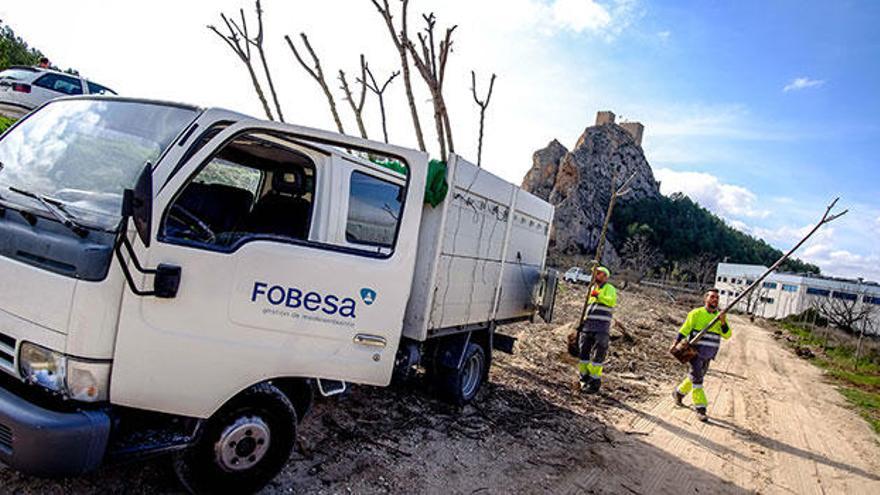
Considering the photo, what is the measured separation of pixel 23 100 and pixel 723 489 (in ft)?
40.4

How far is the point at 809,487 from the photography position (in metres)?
5.54

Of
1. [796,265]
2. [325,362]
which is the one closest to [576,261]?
[796,265]

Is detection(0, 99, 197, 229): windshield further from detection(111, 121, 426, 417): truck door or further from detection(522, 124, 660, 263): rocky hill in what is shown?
detection(522, 124, 660, 263): rocky hill

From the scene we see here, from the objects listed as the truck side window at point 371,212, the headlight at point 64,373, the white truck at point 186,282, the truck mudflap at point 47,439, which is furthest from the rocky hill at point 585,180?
the truck mudflap at point 47,439

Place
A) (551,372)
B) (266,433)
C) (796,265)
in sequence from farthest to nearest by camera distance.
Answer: (796,265) → (551,372) → (266,433)

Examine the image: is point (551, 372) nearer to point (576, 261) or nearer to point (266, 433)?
point (266, 433)

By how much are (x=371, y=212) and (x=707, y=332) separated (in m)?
5.98

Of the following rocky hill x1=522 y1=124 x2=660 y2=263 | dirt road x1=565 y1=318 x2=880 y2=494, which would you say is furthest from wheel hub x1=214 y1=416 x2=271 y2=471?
rocky hill x1=522 y1=124 x2=660 y2=263

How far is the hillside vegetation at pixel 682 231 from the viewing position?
72.2 meters

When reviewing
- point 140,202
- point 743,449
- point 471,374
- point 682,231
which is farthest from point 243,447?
point 682,231

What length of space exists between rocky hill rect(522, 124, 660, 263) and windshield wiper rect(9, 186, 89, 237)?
62815 mm

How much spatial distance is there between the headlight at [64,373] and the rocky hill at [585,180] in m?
62.9

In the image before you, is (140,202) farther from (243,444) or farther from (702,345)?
(702,345)

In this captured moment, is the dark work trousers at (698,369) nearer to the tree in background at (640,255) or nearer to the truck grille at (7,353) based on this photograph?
the truck grille at (7,353)
